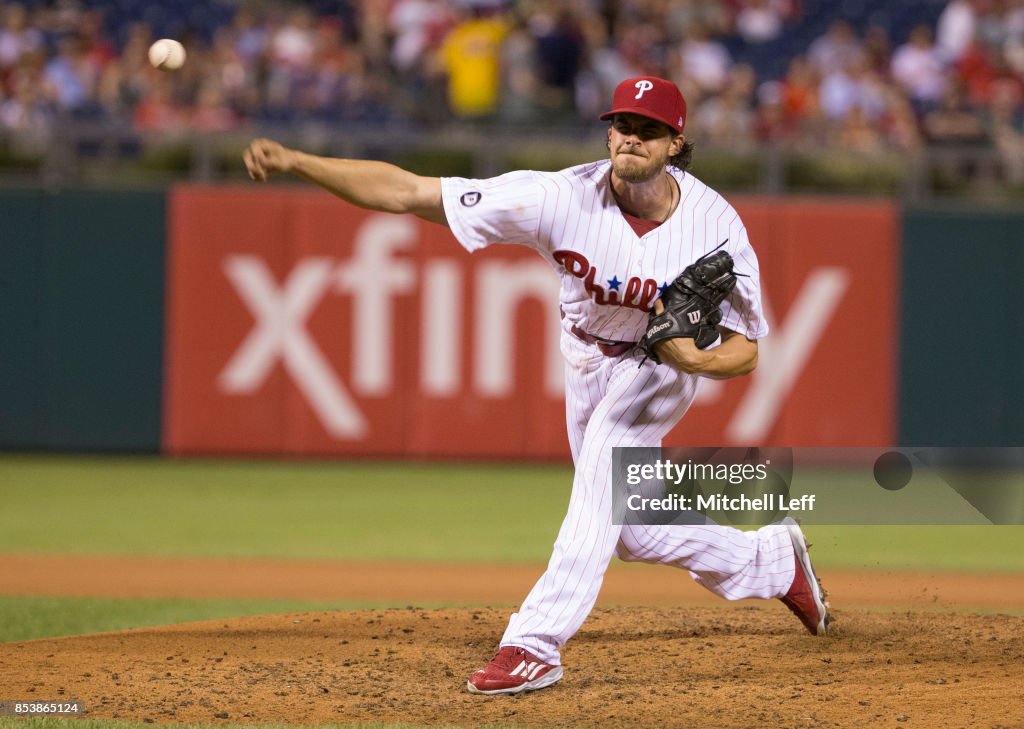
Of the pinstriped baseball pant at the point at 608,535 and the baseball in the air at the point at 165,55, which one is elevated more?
the baseball in the air at the point at 165,55

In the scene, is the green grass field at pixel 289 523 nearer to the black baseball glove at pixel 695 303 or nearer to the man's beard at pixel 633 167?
the black baseball glove at pixel 695 303

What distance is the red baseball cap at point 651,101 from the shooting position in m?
4.35

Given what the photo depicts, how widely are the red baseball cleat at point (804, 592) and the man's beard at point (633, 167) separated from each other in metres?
1.50

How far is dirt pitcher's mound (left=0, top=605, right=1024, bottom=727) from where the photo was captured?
429 centimetres

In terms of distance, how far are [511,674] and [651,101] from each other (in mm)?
1787

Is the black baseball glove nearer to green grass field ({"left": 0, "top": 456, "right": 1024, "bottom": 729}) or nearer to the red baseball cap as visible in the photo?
the red baseball cap

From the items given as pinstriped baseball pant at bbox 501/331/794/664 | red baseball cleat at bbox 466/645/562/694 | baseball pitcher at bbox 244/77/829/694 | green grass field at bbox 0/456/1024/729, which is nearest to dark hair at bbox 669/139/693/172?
baseball pitcher at bbox 244/77/829/694

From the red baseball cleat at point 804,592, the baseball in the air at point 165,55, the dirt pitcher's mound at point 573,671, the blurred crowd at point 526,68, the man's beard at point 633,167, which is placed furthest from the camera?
the blurred crowd at point 526,68

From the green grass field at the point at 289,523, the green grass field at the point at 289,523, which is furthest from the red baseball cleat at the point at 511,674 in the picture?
the green grass field at the point at 289,523

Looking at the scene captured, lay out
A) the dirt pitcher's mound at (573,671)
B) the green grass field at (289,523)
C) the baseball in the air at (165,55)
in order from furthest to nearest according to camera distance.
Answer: the green grass field at (289,523)
the baseball in the air at (165,55)
the dirt pitcher's mound at (573,671)

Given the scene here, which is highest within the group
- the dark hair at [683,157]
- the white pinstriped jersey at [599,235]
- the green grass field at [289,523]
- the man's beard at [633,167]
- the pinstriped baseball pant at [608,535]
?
the dark hair at [683,157]

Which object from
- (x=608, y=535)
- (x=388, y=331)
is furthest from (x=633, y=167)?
(x=388, y=331)

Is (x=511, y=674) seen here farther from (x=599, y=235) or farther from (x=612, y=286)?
(x=599, y=235)

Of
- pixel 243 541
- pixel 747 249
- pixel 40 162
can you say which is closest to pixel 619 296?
pixel 747 249
